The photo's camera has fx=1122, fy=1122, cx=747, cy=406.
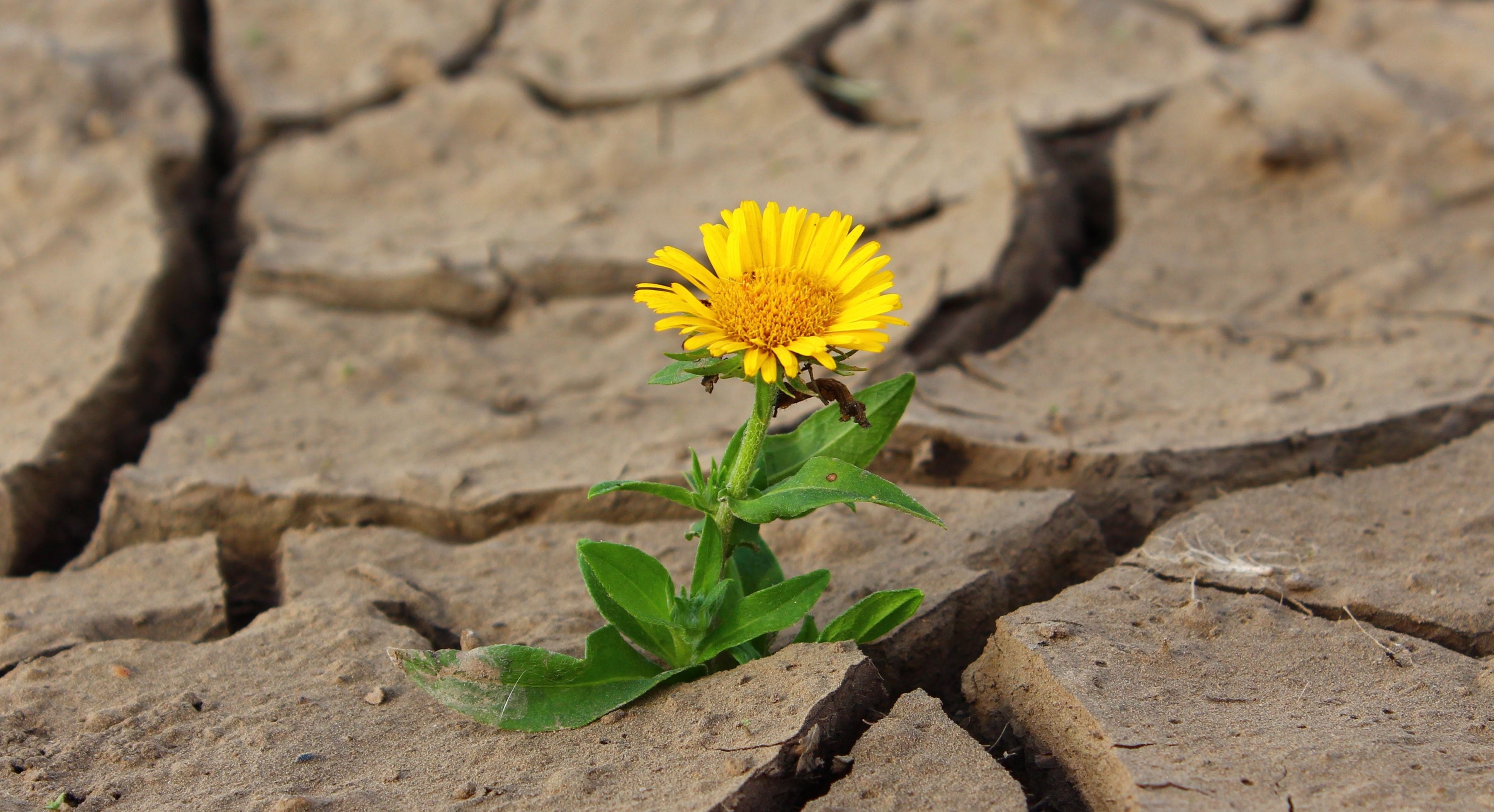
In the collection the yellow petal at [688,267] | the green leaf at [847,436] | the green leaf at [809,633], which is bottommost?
the green leaf at [809,633]

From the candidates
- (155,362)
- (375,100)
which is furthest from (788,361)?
(375,100)

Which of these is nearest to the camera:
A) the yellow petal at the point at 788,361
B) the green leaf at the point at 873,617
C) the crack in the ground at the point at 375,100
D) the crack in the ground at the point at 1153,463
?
the yellow petal at the point at 788,361

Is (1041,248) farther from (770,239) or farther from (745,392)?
(770,239)

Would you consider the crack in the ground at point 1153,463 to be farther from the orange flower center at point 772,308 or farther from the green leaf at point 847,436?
the orange flower center at point 772,308

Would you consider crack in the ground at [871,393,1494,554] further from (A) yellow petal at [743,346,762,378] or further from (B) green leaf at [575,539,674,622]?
(A) yellow petal at [743,346,762,378]

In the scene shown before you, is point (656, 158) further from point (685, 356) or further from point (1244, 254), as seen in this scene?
point (685, 356)

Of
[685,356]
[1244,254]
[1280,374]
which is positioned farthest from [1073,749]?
[1244,254]

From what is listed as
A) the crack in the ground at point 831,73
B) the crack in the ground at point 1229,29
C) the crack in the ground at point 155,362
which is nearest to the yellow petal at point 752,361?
the crack in the ground at point 155,362
